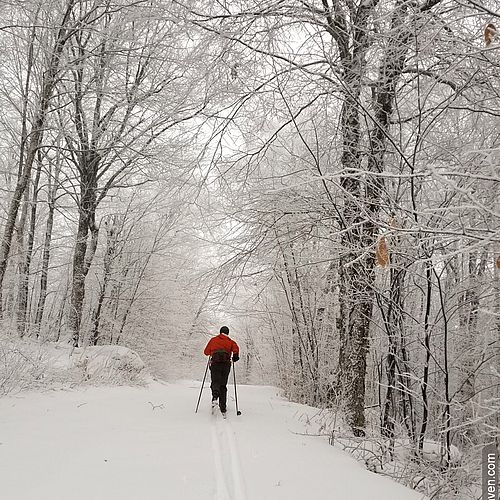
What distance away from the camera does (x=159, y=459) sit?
4.72m

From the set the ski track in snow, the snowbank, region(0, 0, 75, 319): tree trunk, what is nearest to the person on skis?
the ski track in snow

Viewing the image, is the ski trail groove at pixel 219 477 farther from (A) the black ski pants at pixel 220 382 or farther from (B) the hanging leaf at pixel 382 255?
(B) the hanging leaf at pixel 382 255

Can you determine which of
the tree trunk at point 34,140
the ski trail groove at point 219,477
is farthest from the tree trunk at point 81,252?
the ski trail groove at point 219,477

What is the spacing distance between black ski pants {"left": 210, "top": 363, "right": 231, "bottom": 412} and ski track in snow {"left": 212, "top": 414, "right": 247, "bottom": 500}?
120cm

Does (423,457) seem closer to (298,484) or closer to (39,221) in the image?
(298,484)

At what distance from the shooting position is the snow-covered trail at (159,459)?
3.81m

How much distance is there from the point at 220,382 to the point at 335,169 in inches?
172

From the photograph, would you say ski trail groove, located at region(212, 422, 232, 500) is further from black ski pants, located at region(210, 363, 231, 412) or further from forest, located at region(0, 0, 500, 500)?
black ski pants, located at region(210, 363, 231, 412)

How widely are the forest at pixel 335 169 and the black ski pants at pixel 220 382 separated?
1.39m

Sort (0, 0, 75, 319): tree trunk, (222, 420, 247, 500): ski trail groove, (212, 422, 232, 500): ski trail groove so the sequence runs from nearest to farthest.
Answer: (212, 422, 232, 500): ski trail groove
(222, 420, 247, 500): ski trail groove
(0, 0, 75, 319): tree trunk

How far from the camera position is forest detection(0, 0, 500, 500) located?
395 cm

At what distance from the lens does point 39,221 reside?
838 inches

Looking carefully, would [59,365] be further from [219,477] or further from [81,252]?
[219,477]

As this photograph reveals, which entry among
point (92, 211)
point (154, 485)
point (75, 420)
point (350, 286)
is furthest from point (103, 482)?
point (92, 211)
